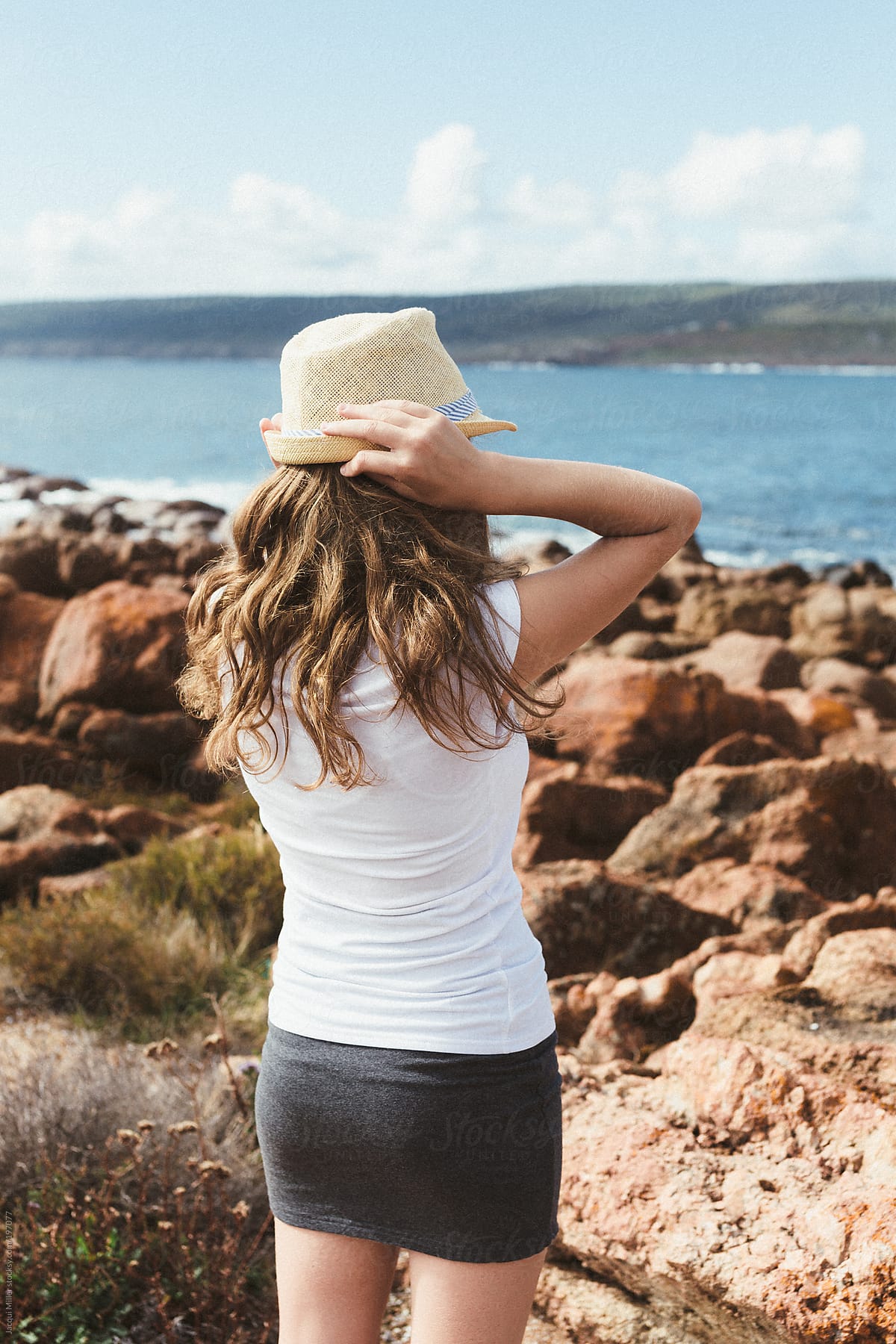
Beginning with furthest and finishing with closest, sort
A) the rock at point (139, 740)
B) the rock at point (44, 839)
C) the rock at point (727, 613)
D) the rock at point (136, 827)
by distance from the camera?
the rock at point (727, 613), the rock at point (139, 740), the rock at point (136, 827), the rock at point (44, 839)

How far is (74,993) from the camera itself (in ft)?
15.3

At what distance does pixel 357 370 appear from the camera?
5.36 feet

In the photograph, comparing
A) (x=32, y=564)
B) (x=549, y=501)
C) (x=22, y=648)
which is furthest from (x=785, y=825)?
(x=32, y=564)

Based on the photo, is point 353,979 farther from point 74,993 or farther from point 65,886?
point 65,886

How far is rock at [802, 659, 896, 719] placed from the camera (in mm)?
9930

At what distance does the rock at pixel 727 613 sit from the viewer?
13.0 metres

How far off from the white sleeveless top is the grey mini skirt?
0.04m

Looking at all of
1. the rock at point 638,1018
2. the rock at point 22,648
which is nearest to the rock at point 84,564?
the rock at point 22,648

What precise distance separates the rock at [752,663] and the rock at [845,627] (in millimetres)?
3849

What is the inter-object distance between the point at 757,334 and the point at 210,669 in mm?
84106

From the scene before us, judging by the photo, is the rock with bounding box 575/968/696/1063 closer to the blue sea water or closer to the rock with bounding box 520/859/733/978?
the rock with bounding box 520/859/733/978

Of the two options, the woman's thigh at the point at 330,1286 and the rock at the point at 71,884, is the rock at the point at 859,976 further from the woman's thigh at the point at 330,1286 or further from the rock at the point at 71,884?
the rock at the point at 71,884

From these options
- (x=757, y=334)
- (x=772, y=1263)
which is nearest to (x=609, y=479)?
(x=772, y=1263)

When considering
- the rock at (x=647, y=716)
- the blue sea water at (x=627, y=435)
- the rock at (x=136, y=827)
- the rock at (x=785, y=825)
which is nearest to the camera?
the rock at (x=785, y=825)
